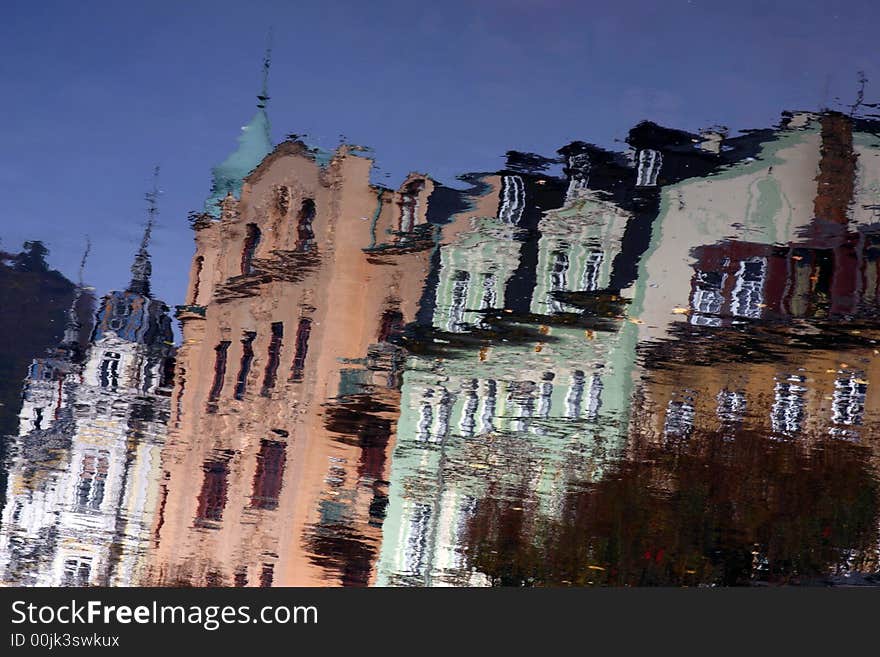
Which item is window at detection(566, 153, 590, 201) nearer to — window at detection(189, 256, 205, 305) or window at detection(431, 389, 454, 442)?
window at detection(431, 389, 454, 442)

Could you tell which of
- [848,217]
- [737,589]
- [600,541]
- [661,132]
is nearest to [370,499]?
[600,541]

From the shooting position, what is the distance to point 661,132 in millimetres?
3865

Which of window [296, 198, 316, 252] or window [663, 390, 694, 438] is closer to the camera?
window [296, 198, 316, 252]

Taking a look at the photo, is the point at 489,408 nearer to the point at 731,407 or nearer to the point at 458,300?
the point at 458,300

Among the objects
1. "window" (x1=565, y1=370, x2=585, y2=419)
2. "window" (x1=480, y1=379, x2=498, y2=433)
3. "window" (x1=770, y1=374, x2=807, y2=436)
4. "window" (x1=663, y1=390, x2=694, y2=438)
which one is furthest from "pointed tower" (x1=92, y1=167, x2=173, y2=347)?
"window" (x1=770, y1=374, x2=807, y2=436)

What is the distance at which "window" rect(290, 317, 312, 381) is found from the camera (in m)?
3.77

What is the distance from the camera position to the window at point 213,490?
12.4ft

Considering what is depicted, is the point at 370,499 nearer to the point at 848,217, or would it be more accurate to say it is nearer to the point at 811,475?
the point at 811,475

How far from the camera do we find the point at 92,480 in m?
3.74

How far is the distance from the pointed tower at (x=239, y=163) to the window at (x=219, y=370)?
40 centimetres

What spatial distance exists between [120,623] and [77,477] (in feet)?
1.48

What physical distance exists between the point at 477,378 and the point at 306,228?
2.29 ft

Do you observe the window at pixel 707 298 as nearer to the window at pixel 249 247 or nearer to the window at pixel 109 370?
the window at pixel 249 247

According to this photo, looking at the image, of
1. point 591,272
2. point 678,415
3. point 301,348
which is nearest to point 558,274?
point 591,272
